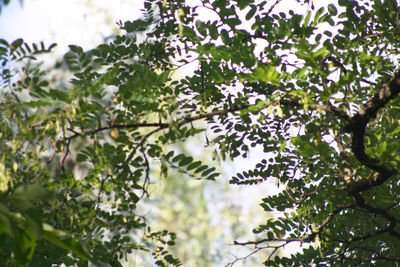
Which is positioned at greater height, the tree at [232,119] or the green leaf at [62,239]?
the tree at [232,119]

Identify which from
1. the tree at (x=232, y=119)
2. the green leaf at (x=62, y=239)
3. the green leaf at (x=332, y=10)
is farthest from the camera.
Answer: the green leaf at (x=332, y=10)

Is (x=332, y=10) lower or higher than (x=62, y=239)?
higher

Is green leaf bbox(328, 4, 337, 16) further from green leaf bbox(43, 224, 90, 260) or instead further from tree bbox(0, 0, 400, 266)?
green leaf bbox(43, 224, 90, 260)

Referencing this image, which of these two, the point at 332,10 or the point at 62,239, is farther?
the point at 332,10

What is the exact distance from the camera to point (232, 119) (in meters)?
1.80

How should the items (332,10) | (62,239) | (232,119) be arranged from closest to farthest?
1. (62,239)
2. (332,10)
3. (232,119)

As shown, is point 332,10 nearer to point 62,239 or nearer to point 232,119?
point 232,119

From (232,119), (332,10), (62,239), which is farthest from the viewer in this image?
(232,119)

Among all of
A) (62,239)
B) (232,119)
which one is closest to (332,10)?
(232,119)

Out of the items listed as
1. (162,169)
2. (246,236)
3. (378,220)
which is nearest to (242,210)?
(246,236)


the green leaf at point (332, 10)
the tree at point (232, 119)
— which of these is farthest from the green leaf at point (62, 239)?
the green leaf at point (332, 10)

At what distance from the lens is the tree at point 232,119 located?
120 centimetres

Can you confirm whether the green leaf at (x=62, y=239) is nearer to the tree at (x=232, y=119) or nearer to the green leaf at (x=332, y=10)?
the tree at (x=232, y=119)

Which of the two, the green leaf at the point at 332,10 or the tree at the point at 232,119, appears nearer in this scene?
the tree at the point at 232,119
